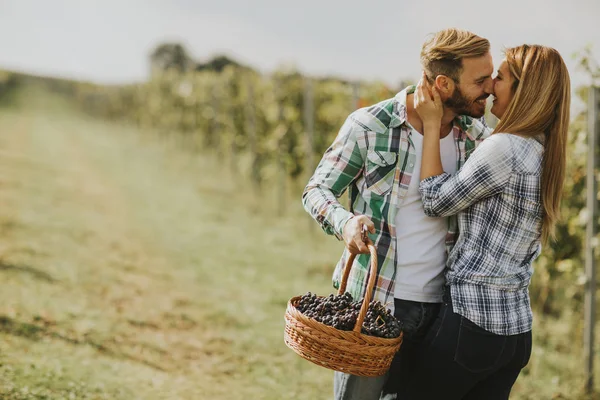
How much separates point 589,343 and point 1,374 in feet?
13.2

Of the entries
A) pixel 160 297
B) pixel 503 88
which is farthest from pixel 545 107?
pixel 160 297

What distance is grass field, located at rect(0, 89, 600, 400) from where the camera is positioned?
412cm

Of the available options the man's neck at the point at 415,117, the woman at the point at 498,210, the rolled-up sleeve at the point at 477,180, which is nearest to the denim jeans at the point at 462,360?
the woman at the point at 498,210

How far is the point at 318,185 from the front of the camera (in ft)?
7.21

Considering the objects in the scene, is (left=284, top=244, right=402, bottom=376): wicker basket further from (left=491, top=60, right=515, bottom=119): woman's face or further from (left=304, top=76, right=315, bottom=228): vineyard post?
(left=304, top=76, right=315, bottom=228): vineyard post

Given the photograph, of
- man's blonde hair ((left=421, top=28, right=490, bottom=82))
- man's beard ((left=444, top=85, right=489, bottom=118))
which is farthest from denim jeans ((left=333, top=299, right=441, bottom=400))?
man's blonde hair ((left=421, top=28, right=490, bottom=82))

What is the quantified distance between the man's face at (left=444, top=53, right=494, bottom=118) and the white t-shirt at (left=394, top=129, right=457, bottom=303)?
0.20 m

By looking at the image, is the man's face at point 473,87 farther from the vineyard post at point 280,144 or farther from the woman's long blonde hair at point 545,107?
the vineyard post at point 280,144

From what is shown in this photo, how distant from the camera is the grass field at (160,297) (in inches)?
162

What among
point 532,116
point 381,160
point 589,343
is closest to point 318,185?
point 381,160

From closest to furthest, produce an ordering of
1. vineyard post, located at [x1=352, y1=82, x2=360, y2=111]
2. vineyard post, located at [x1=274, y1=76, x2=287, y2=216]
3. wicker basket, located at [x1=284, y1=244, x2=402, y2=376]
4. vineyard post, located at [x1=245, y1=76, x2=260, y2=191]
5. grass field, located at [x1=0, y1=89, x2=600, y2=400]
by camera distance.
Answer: wicker basket, located at [x1=284, y1=244, x2=402, y2=376], grass field, located at [x1=0, y1=89, x2=600, y2=400], vineyard post, located at [x1=352, y1=82, x2=360, y2=111], vineyard post, located at [x1=274, y1=76, x2=287, y2=216], vineyard post, located at [x1=245, y1=76, x2=260, y2=191]

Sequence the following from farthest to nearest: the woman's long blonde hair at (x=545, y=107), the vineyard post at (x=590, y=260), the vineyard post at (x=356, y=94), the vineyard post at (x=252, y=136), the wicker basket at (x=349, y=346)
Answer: the vineyard post at (x=252, y=136) → the vineyard post at (x=356, y=94) → the vineyard post at (x=590, y=260) → the woman's long blonde hair at (x=545, y=107) → the wicker basket at (x=349, y=346)

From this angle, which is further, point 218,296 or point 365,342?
point 218,296

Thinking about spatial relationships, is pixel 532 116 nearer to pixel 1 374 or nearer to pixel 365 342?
pixel 365 342
